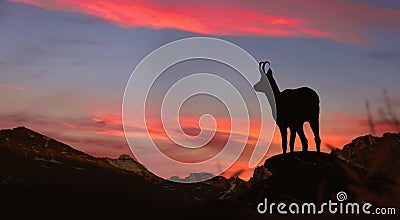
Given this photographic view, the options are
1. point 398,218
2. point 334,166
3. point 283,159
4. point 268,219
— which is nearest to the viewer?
point 268,219

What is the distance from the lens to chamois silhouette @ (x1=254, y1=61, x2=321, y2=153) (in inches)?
922

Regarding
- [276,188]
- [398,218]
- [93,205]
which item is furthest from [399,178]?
[93,205]

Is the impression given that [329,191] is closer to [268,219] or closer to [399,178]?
[268,219]

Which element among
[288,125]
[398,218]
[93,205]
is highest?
[93,205]

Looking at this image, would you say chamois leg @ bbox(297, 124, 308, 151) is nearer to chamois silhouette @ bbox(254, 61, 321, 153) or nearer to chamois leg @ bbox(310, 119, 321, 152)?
chamois silhouette @ bbox(254, 61, 321, 153)

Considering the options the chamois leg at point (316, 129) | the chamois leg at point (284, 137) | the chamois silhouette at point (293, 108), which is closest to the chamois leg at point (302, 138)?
the chamois silhouette at point (293, 108)

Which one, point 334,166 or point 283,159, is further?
point 283,159

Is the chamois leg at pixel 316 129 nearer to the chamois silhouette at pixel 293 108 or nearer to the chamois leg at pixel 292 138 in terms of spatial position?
the chamois silhouette at pixel 293 108

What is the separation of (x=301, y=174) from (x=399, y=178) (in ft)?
58.6

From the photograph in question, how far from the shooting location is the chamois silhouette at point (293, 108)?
76.8 ft

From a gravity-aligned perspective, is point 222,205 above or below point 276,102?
below

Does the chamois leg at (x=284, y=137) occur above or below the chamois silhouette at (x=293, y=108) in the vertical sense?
below

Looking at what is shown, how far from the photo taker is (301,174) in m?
21.7

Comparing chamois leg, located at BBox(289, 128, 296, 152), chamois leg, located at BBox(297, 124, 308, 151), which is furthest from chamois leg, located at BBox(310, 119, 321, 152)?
chamois leg, located at BBox(289, 128, 296, 152)
